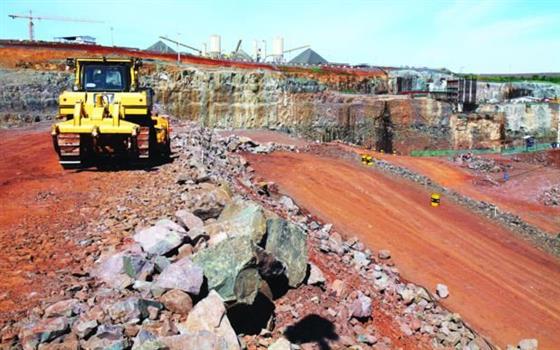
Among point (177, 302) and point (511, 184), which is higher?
point (177, 302)

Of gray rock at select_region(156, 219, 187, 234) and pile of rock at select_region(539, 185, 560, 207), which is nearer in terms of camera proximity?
gray rock at select_region(156, 219, 187, 234)

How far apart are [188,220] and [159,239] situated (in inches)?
36.1

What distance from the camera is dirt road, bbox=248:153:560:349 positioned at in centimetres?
1053

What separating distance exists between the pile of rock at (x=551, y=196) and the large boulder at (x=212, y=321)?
22077mm

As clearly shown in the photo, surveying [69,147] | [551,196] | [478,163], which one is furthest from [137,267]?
[478,163]

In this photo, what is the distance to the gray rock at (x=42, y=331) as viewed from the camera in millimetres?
4320

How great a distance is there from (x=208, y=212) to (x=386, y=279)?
427 cm

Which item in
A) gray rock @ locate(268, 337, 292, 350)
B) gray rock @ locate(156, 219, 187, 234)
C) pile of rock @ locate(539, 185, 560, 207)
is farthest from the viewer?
pile of rock @ locate(539, 185, 560, 207)

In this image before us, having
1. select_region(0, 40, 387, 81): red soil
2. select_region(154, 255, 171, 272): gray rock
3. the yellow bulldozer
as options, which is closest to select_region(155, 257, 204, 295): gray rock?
select_region(154, 255, 171, 272): gray rock

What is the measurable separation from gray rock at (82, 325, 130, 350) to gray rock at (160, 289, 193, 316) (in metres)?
0.63

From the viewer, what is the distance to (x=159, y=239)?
6289 mm

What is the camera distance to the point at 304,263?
720 cm

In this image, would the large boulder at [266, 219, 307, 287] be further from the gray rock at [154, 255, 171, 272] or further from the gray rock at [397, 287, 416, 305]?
the gray rock at [397, 287, 416, 305]

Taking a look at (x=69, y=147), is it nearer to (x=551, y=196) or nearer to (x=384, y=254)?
(x=384, y=254)
